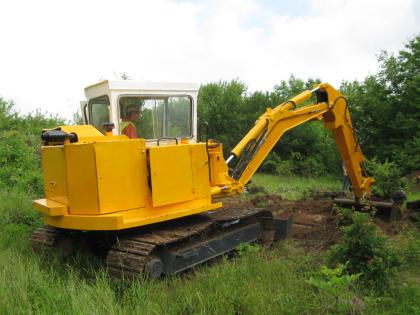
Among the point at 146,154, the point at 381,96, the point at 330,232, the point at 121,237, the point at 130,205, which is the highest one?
the point at 381,96

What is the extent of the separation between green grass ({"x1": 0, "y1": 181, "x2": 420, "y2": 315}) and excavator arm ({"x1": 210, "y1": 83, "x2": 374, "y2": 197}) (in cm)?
124

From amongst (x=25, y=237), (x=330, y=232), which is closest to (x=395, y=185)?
(x=330, y=232)

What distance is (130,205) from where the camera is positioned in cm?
554

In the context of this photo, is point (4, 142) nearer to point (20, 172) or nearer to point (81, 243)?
point (20, 172)

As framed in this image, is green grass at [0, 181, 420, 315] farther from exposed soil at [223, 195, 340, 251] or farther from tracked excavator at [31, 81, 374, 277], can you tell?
exposed soil at [223, 195, 340, 251]

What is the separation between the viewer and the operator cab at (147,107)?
6.00 m

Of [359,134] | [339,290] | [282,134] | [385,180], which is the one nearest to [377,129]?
[359,134]

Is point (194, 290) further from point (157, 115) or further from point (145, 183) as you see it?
point (157, 115)

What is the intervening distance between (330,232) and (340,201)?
1.57 metres

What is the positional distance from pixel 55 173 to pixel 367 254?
381 cm

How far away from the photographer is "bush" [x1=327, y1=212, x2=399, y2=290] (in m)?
5.17

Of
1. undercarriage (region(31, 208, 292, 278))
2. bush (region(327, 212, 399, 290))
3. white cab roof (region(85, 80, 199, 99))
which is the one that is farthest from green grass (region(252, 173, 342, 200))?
bush (region(327, 212, 399, 290))

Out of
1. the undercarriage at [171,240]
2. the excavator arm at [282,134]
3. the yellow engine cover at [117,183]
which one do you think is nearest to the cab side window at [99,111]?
the yellow engine cover at [117,183]

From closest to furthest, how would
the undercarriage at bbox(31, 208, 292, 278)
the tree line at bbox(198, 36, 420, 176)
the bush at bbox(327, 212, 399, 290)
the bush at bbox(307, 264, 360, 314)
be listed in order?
the bush at bbox(307, 264, 360, 314) → the bush at bbox(327, 212, 399, 290) → the undercarriage at bbox(31, 208, 292, 278) → the tree line at bbox(198, 36, 420, 176)
